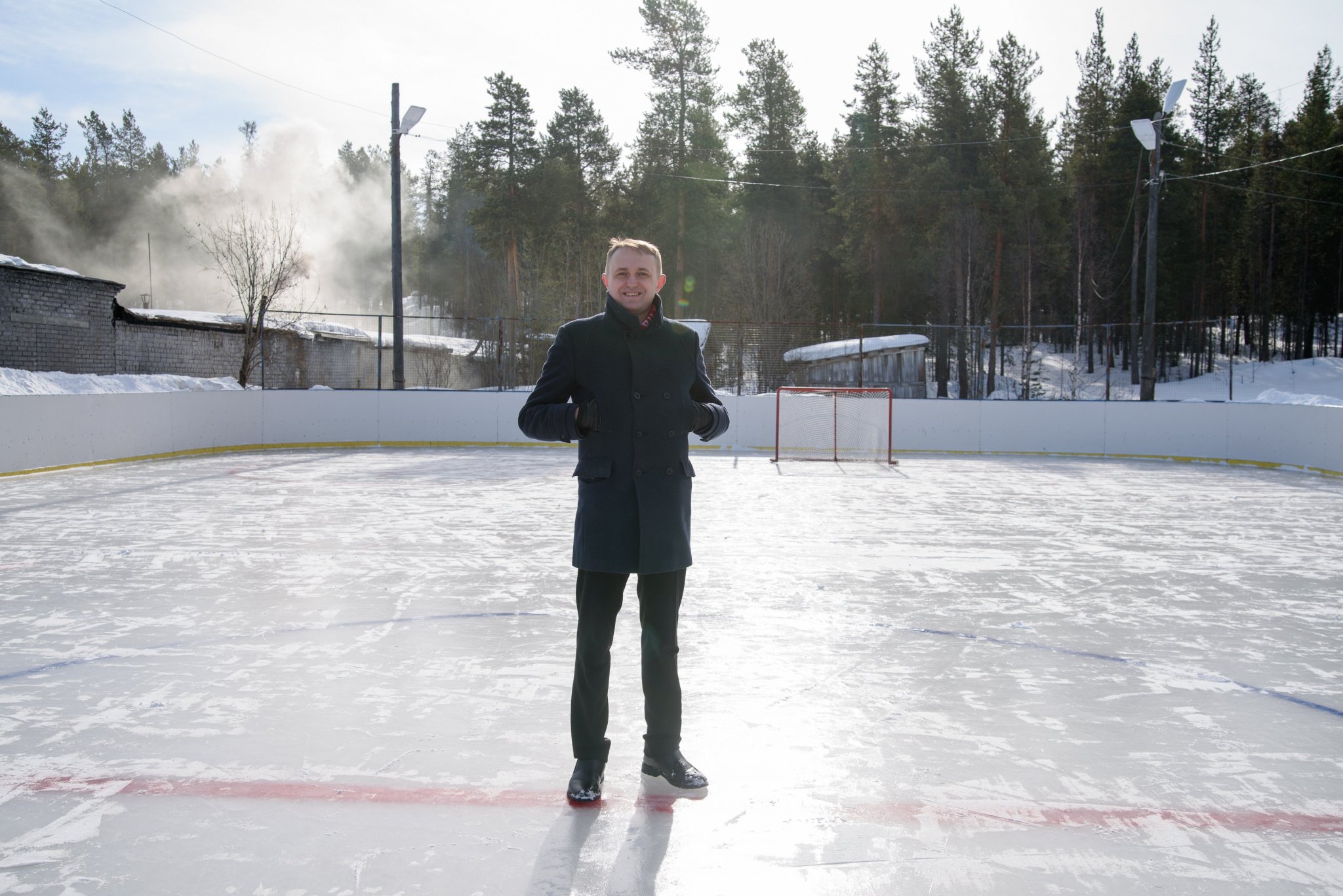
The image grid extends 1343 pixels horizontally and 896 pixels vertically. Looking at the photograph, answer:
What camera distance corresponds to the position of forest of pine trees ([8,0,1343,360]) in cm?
3775

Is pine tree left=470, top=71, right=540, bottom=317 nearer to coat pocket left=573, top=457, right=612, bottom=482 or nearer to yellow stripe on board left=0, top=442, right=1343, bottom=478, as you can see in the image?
yellow stripe on board left=0, top=442, right=1343, bottom=478

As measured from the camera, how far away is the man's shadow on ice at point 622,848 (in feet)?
7.95

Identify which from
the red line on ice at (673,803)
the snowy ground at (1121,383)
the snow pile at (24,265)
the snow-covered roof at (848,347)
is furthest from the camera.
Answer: the snow-covered roof at (848,347)

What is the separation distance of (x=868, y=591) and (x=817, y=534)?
223 centimetres

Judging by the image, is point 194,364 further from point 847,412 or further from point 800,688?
point 800,688

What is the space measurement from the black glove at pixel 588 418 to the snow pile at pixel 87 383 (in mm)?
14264

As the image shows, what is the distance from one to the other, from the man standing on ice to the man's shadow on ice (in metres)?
0.09

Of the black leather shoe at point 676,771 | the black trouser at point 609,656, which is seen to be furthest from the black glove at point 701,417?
the black leather shoe at point 676,771

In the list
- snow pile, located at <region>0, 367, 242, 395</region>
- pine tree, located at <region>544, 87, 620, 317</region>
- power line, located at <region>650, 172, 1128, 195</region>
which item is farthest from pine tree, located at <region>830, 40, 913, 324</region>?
snow pile, located at <region>0, 367, 242, 395</region>

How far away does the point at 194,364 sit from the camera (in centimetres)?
2469

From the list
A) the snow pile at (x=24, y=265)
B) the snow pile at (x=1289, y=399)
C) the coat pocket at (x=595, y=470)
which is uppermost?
the snow pile at (x=24, y=265)

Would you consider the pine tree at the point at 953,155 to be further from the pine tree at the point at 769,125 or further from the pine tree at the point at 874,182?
the pine tree at the point at 769,125

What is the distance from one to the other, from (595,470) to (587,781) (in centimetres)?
95

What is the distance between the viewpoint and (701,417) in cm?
302
